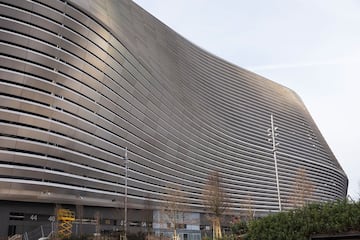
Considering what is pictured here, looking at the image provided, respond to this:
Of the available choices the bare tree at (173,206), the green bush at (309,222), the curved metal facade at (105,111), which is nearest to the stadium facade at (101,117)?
the curved metal facade at (105,111)

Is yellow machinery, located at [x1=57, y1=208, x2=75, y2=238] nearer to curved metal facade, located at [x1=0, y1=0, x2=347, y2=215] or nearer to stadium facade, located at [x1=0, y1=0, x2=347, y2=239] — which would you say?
stadium facade, located at [x1=0, y1=0, x2=347, y2=239]

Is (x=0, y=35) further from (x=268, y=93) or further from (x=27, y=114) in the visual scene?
(x=268, y=93)

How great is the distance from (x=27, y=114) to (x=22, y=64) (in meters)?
6.29

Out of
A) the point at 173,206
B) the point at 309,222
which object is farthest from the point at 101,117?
the point at 309,222

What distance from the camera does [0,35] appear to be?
50688 millimetres

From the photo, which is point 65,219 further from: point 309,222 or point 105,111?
point 309,222

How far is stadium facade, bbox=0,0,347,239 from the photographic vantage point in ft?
170

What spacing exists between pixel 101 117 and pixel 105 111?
1.32 meters

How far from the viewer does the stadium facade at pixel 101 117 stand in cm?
5178

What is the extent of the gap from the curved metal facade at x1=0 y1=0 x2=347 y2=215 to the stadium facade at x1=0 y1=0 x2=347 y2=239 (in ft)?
0.50

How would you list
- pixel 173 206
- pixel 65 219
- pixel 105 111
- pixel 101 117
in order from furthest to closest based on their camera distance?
1. pixel 173 206
2. pixel 105 111
3. pixel 101 117
4. pixel 65 219

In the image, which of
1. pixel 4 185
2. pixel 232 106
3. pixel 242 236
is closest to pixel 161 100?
pixel 4 185

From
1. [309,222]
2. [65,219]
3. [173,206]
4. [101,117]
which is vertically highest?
→ [101,117]

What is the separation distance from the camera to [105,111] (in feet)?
206
